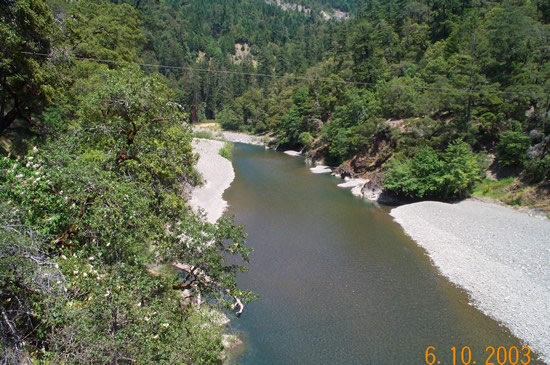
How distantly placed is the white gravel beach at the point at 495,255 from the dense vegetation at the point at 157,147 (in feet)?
10.8

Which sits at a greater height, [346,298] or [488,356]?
[488,356]

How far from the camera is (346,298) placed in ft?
48.6

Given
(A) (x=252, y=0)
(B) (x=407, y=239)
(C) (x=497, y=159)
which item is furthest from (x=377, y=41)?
(A) (x=252, y=0)

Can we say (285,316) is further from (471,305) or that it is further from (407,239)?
(407,239)

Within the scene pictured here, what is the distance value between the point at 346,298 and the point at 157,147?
32.2 feet

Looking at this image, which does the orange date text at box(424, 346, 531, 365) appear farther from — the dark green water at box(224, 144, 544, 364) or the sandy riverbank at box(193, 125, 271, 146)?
the sandy riverbank at box(193, 125, 271, 146)

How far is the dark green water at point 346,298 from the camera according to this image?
11.9 meters

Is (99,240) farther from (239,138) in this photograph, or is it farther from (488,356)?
(239,138)

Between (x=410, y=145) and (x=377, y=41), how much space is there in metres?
26.7

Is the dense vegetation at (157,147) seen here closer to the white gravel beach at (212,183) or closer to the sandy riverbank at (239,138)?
the white gravel beach at (212,183)

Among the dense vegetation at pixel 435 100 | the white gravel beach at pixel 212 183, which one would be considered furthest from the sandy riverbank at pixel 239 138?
the white gravel beach at pixel 212 183

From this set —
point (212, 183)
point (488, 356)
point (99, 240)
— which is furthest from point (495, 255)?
point (212, 183)

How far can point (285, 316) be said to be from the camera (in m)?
13.6

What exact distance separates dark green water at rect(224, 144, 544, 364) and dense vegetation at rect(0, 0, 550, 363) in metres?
2.12
